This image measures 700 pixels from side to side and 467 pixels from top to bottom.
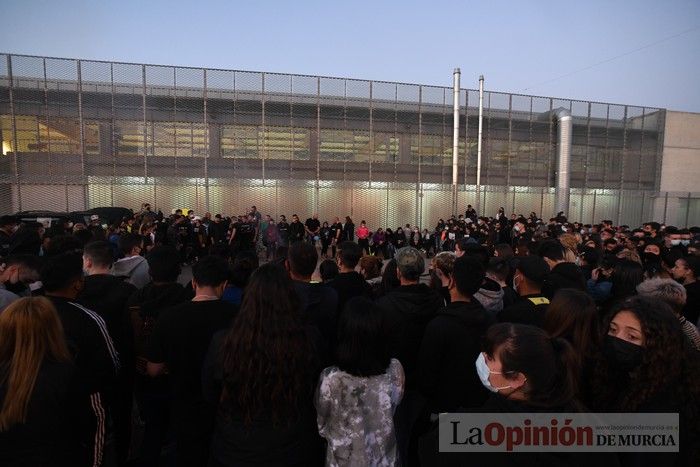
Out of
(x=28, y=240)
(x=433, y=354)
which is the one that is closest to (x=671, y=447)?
(x=433, y=354)

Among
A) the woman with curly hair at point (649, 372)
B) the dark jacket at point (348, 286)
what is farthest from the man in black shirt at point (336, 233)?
the woman with curly hair at point (649, 372)

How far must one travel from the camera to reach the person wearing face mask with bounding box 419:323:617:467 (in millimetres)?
1619

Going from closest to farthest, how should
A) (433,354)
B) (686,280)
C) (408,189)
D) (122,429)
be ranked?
1. (433,354)
2. (122,429)
3. (686,280)
4. (408,189)

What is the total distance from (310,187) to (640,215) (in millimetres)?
23696

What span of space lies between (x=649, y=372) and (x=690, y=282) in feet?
12.0

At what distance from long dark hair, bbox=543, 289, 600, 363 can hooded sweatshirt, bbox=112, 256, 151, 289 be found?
471 centimetres

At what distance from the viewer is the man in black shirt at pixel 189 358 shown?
2.75m

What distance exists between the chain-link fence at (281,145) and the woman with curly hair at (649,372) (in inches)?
786

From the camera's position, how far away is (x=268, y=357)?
2.25m

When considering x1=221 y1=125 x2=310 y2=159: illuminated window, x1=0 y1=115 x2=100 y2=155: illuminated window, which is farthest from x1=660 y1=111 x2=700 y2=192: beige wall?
x1=0 y1=115 x2=100 y2=155: illuminated window

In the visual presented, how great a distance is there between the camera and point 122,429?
3.66m

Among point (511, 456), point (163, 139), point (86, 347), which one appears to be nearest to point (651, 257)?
point (511, 456)

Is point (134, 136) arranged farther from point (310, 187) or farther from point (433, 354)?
point (433, 354)

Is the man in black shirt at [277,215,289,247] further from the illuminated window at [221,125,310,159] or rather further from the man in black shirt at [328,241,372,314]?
the man in black shirt at [328,241,372,314]
